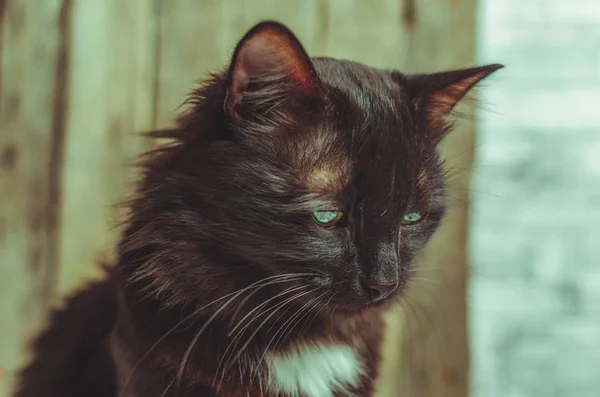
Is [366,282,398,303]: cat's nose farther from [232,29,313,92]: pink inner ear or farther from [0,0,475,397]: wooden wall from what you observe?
[0,0,475,397]: wooden wall

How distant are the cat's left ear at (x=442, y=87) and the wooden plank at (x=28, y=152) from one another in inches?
41.1

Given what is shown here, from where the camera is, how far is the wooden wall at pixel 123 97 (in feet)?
5.97

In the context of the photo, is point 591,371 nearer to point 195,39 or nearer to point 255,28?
point 195,39

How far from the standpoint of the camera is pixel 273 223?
108cm

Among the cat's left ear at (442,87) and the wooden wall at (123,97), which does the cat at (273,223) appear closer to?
the cat's left ear at (442,87)

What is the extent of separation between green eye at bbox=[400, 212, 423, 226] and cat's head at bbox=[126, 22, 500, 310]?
2 centimetres

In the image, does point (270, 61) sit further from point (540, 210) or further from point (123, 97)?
point (540, 210)

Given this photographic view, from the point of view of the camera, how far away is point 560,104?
6.83 feet

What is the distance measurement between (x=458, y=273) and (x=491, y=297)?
1.27ft

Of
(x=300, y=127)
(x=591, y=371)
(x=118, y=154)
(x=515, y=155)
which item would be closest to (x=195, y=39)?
(x=118, y=154)

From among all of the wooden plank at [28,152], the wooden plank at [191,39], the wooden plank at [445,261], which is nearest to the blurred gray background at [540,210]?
the wooden plank at [445,261]

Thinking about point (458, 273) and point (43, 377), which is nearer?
point (43, 377)

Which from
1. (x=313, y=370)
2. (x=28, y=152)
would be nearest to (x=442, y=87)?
(x=313, y=370)

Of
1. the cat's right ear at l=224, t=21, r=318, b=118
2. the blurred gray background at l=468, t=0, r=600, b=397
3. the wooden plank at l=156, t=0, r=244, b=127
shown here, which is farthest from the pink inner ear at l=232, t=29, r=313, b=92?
the blurred gray background at l=468, t=0, r=600, b=397
